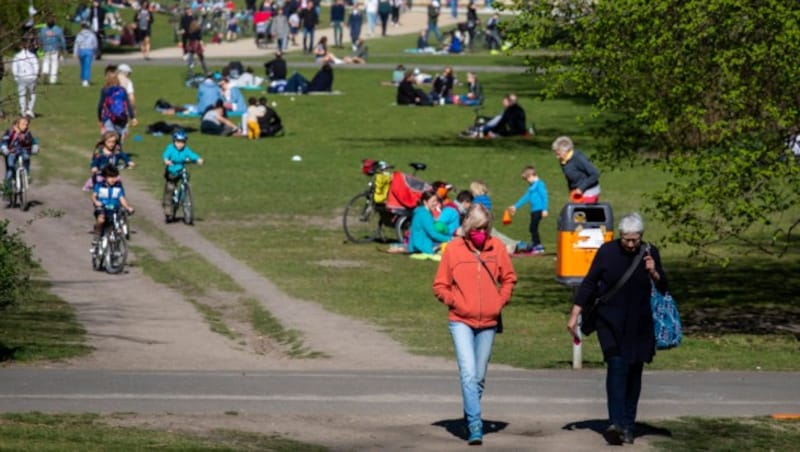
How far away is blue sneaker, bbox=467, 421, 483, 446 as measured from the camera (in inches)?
498

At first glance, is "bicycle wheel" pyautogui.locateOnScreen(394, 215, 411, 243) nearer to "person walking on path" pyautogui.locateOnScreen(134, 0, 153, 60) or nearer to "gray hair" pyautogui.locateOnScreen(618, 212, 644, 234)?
"gray hair" pyautogui.locateOnScreen(618, 212, 644, 234)

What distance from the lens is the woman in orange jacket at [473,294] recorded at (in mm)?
12609

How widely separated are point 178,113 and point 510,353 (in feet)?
98.3

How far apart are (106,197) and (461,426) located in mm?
12427

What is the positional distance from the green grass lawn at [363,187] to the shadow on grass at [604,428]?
402cm

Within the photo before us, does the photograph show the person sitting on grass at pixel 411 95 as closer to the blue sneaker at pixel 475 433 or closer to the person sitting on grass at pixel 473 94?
the person sitting on grass at pixel 473 94

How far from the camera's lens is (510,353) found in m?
18.6

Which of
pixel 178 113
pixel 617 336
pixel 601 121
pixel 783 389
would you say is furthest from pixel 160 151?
pixel 617 336

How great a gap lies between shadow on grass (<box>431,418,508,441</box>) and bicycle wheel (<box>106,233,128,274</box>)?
474 inches

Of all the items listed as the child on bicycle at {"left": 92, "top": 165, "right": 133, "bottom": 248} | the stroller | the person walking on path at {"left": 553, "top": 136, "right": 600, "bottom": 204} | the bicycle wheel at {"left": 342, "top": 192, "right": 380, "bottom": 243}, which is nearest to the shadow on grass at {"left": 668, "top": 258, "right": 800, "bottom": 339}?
the person walking on path at {"left": 553, "top": 136, "right": 600, "bottom": 204}

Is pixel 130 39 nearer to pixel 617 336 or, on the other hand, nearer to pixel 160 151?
pixel 160 151

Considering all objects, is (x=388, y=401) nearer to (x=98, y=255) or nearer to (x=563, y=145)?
(x=563, y=145)

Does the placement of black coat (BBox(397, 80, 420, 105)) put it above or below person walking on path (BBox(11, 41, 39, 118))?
below

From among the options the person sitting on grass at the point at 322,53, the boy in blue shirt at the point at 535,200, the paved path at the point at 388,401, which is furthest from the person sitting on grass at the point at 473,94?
the paved path at the point at 388,401
